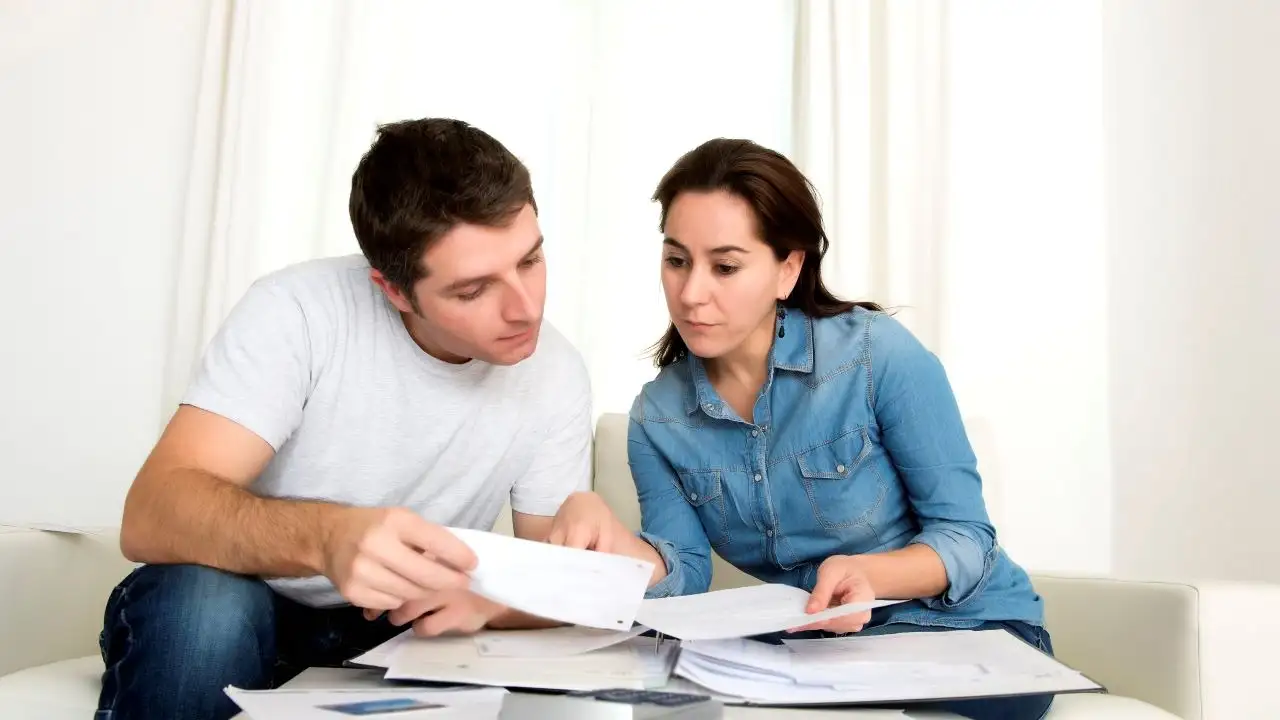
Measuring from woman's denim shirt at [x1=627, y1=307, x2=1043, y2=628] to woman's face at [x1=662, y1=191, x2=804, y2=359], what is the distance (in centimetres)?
9

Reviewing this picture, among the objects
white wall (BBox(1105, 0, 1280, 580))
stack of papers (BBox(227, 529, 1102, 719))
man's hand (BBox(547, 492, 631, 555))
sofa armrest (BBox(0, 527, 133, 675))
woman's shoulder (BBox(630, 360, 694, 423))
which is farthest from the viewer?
white wall (BBox(1105, 0, 1280, 580))

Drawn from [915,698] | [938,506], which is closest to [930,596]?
[938,506]

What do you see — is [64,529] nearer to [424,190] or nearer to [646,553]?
[424,190]

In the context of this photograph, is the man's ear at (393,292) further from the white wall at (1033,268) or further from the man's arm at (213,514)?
the white wall at (1033,268)

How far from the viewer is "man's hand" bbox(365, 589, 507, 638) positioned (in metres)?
1.33

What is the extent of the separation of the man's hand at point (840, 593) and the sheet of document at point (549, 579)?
27cm

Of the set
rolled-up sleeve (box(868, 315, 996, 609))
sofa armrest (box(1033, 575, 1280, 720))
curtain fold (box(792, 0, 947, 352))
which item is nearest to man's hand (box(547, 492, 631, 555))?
rolled-up sleeve (box(868, 315, 996, 609))

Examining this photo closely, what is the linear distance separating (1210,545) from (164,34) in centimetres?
356

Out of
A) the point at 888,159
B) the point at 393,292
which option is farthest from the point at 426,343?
the point at 888,159

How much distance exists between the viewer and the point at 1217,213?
305 centimetres

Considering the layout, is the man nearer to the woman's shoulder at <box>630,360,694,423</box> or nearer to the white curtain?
the woman's shoulder at <box>630,360,694,423</box>

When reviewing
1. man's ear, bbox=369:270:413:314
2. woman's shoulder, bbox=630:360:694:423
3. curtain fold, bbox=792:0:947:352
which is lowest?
woman's shoulder, bbox=630:360:694:423

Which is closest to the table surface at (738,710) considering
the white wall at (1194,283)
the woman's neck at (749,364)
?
the woman's neck at (749,364)

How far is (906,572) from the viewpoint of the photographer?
1.57 metres
